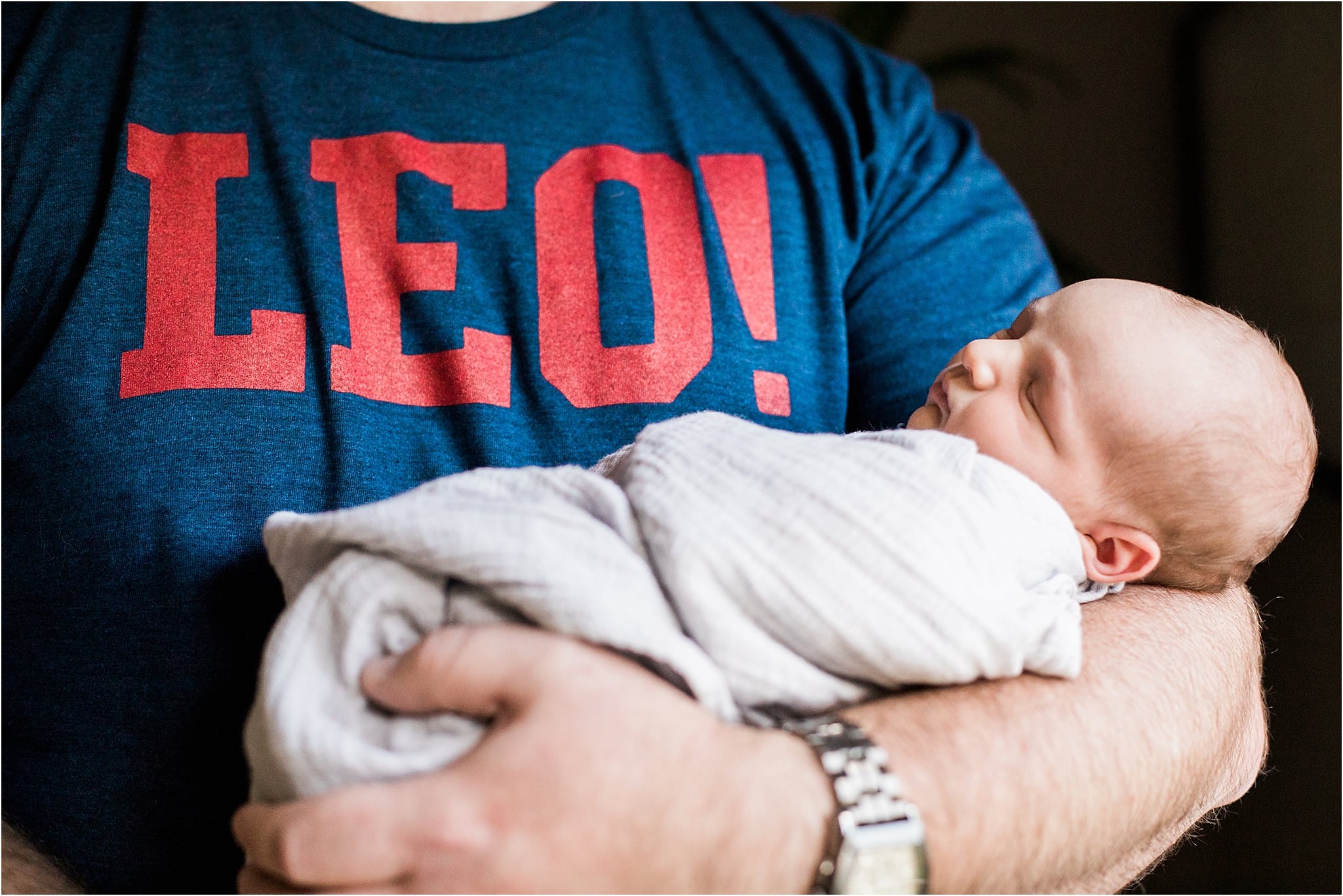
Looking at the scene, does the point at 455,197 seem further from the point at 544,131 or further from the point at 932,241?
the point at 932,241

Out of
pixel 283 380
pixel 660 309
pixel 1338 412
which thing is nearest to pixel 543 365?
pixel 660 309

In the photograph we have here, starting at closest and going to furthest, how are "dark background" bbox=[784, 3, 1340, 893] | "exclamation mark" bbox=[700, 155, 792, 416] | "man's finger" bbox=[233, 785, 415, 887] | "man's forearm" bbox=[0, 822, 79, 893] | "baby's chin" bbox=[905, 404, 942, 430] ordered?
"man's finger" bbox=[233, 785, 415, 887]
"man's forearm" bbox=[0, 822, 79, 893]
"baby's chin" bbox=[905, 404, 942, 430]
"exclamation mark" bbox=[700, 155, 792, 416]
"dark background" bbox=[784, 3, 1340, 893]

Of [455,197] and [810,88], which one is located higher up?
[810,88]

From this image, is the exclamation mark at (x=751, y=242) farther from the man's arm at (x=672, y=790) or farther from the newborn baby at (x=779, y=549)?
the man's arm at (x=672, y=790)

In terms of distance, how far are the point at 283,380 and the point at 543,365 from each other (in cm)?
25

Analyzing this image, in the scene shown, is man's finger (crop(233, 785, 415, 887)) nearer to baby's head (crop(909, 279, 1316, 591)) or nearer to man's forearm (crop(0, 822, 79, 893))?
man's forearm (crop(0, 822, 79, 893))

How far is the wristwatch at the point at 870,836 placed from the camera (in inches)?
25.4

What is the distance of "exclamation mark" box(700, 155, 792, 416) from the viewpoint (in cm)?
103

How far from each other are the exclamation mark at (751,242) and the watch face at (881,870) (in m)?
0.48

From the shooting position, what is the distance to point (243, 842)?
0.65m

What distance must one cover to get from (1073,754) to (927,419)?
337mm

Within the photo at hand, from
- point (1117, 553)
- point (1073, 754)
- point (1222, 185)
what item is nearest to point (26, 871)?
point (1073, 754)

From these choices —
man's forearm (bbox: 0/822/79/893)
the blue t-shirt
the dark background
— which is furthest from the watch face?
the dark background

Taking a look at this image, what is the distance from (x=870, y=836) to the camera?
64cm
